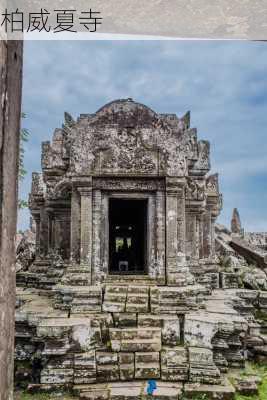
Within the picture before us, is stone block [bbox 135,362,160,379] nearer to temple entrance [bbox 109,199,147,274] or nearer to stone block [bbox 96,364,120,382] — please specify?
stone block [bbox 96,364,120,382]

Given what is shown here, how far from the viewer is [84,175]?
7.45 meters

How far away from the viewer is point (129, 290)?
7055 millimetres

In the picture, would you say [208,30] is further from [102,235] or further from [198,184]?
[198,184]

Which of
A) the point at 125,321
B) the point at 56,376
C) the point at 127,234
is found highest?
the point at 127,234

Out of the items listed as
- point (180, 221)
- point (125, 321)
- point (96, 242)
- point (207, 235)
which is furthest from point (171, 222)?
point (207, 235)

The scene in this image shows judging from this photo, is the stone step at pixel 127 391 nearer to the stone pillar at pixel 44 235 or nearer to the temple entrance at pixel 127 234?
the stone pillar at pixel 44 235

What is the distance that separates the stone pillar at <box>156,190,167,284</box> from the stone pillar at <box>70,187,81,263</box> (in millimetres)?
1609

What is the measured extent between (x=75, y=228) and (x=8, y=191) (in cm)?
583

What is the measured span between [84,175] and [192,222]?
3.66 meters

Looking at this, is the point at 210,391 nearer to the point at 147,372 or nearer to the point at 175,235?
the point at 147,372

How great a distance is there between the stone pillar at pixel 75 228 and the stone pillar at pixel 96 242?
0.33m

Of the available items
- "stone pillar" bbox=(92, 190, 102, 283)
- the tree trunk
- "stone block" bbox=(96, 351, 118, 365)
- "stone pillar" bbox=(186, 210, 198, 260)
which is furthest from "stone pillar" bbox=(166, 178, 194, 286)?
the tree trunk

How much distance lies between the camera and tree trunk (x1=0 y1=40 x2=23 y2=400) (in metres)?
1.72

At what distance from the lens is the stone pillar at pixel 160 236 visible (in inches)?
292
